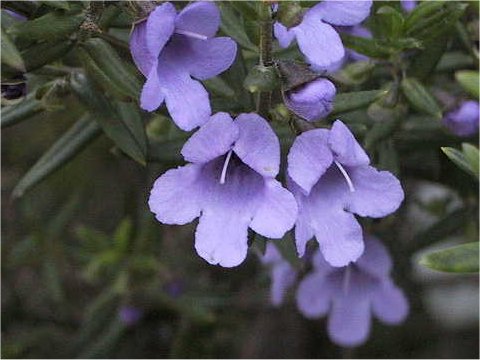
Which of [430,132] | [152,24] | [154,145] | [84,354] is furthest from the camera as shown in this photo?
[84,354]

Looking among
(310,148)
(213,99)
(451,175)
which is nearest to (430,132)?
(451,175)

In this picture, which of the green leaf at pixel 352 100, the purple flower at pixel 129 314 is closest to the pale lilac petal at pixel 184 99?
the green leaf at pixel 352 100

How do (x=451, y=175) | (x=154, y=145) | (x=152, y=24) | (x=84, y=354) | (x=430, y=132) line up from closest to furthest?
(x=152, y=24), (x=154, y=145), (x=430, y=132), (x=451, y=175), (x=84, y=354)

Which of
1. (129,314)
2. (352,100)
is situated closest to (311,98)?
(352,100)

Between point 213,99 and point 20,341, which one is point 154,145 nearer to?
point 213,99

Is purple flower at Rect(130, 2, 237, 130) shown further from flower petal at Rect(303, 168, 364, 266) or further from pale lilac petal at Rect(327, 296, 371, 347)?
pale lilac petal at Rect(327, 296, 371, 347)

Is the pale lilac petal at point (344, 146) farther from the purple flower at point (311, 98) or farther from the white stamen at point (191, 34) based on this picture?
the white stamen at point (191, 34)
